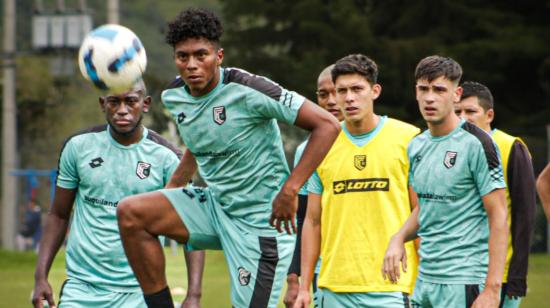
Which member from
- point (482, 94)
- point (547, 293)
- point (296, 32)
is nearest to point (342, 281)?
point (482, 94)

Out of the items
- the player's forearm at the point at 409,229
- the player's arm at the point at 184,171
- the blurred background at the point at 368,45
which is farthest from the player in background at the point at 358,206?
the blurred background at the point at 368,45

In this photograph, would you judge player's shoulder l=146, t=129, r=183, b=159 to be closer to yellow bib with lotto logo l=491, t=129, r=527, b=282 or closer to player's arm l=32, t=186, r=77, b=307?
player's arm l=32, t=186, r=77, b=307

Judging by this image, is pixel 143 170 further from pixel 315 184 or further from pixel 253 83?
pixel 253 83

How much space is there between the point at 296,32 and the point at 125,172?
29301mm

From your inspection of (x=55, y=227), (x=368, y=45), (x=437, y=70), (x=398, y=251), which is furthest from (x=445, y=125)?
(x=368, y=45)

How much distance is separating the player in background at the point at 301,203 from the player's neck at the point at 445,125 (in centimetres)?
93

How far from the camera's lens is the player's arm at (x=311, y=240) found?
7.18m

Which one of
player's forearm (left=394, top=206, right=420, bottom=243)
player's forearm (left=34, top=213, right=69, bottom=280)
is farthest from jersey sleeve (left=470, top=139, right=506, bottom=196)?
player's forearm (left=34, top=213, right=69, bottom=280)

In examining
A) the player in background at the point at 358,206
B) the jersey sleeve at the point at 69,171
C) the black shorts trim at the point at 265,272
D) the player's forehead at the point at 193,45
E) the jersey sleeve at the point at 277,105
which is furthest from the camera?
the jersey sleeve at the point at 69,171

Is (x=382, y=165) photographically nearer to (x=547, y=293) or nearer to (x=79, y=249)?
(x=79, y=249)

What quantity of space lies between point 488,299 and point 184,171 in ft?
6.29

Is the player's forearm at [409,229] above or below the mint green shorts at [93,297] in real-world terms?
above

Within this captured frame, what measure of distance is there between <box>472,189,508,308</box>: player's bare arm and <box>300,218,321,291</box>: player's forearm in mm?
1121

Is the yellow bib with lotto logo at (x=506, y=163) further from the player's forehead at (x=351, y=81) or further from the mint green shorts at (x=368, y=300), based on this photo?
the player's forehead at (x=351, y=81)
